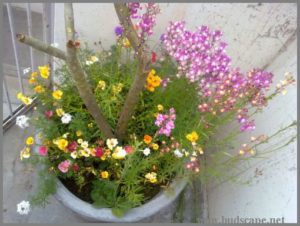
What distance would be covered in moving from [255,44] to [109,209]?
786mm

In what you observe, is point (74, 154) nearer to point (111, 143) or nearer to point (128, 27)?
point (111, 143)

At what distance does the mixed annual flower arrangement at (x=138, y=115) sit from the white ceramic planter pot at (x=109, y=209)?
27 millimetres

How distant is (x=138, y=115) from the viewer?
4.94 feet

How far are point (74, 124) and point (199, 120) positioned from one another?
0.43 meters

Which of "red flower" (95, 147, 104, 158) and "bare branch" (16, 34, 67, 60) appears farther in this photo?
"red flower" (95, 147, 104, 158)

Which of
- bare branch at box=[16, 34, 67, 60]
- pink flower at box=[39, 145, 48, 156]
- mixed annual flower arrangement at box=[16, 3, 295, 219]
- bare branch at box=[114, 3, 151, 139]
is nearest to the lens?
bare branch at box=[16, 34, 67, 60]

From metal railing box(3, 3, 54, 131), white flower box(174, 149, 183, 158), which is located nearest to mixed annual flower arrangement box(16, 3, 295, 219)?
white flower box(174, 149, 183, 158)

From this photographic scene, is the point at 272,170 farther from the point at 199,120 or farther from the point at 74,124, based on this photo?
the point at 74,124

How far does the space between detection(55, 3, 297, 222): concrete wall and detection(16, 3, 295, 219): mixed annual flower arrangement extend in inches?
3.4

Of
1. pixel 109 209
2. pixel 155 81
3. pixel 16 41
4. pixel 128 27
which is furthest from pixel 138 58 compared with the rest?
pixel 16 41

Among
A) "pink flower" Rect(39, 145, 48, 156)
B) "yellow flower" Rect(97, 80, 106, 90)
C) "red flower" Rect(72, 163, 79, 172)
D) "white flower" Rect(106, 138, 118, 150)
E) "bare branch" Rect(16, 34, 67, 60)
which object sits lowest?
"red flower" Rect(72, 163, 79, 172)

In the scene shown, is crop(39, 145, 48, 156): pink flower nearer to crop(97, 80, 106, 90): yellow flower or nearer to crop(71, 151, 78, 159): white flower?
crop(71, 151, 78, 159): white flower

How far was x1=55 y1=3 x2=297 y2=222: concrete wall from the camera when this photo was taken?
1.32 meters

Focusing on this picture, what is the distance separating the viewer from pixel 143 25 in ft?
4.10
